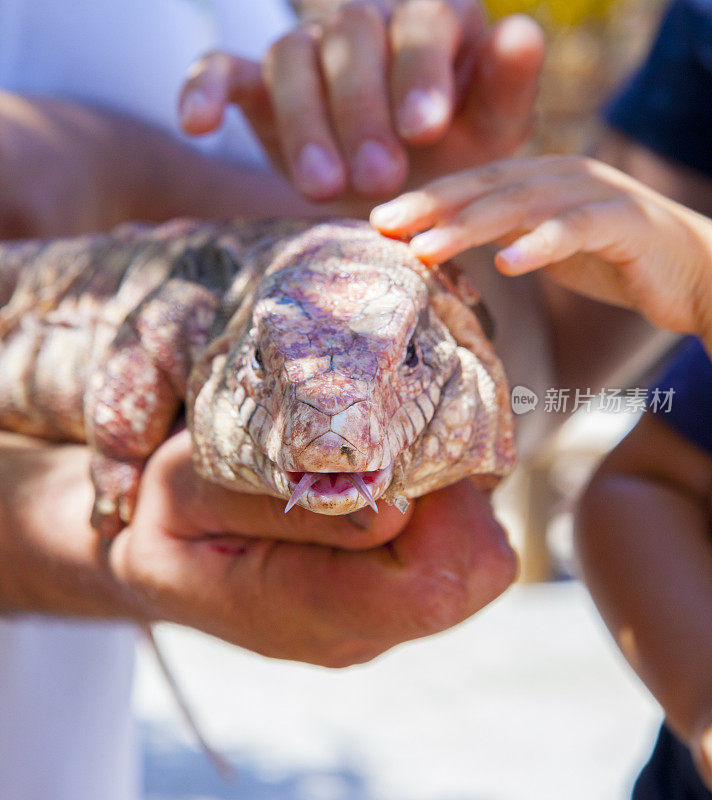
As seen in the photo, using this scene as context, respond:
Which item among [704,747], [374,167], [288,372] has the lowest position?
[704,747]

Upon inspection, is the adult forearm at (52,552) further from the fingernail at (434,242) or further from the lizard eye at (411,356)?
the fingernail at (434,242)

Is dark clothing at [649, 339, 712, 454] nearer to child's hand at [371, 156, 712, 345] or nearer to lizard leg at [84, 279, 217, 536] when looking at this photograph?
child's hand at [371, 156, 712, 345]

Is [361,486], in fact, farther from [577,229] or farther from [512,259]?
[577,229]

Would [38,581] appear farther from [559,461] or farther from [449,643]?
[559,461]

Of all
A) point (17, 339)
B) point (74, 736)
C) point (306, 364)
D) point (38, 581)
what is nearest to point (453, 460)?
point (306, 364)

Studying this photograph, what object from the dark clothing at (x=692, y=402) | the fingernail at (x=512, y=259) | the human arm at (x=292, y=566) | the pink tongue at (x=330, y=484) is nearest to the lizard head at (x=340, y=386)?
the pink tongue at (x=330, y=484)

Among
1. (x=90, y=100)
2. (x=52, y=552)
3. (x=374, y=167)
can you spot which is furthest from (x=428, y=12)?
(x=52, y=552)
